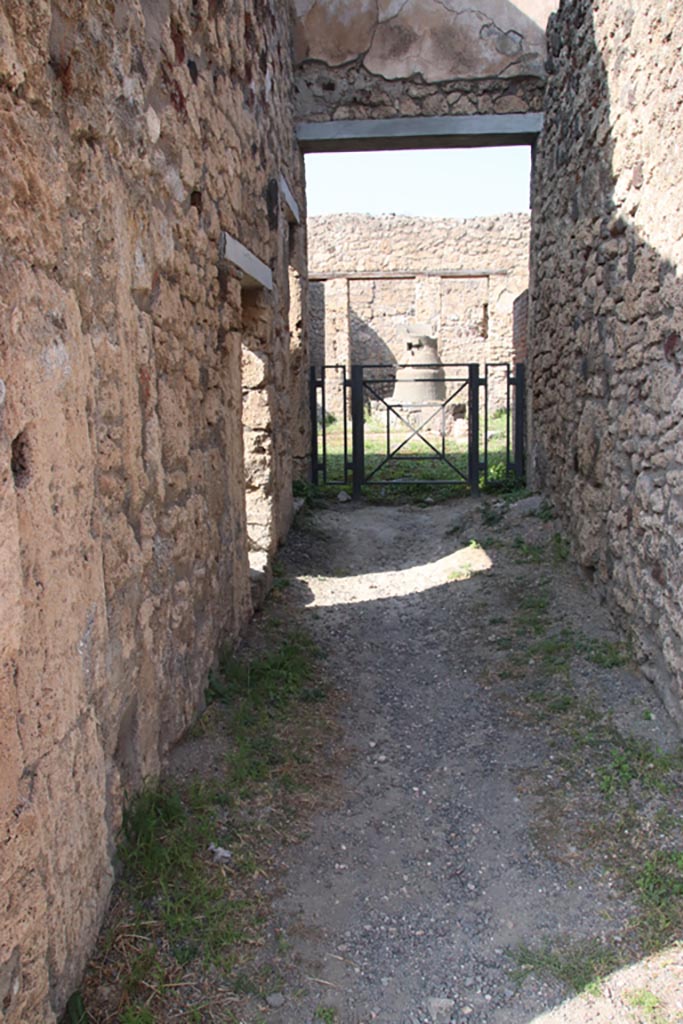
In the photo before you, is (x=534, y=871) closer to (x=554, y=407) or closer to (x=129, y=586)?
(x=129, y=586)

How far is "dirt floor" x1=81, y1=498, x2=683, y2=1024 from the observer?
2090 millimetres

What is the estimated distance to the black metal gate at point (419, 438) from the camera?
8.58m

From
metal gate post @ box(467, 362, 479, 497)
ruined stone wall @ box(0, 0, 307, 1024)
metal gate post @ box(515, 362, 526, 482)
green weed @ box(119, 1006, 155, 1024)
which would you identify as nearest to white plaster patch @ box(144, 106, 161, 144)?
ruined stone wall @ box(0, 0, 307, 1024)

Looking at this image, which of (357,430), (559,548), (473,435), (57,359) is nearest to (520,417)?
(473,435)

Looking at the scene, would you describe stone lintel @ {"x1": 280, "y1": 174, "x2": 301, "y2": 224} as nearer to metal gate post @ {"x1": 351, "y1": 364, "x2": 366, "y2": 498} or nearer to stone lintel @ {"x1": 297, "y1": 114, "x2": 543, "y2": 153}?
stone lintel @ {"x1": 297, "y1": 114, "x2": 543, "y2": 153}

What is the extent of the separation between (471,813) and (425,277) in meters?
17.0

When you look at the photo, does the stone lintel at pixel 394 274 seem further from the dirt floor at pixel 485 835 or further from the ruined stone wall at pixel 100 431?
the ruined stone wall at pixel 100 431

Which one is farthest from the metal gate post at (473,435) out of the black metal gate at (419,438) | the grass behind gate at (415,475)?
the grass behind gate at (415,475)

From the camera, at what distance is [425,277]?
725 inches

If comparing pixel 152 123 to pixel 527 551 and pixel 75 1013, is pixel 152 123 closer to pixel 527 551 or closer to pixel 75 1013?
pixel 75 1013

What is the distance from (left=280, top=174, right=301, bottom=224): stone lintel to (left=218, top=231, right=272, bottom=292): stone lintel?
1.37 meters

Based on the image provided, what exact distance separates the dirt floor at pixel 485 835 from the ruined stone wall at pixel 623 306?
0.38m

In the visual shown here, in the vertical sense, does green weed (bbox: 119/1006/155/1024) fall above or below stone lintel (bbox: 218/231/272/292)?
below

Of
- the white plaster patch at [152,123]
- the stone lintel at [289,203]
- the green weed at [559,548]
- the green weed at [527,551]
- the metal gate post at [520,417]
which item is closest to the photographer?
the white plaster patch at [152,123]
